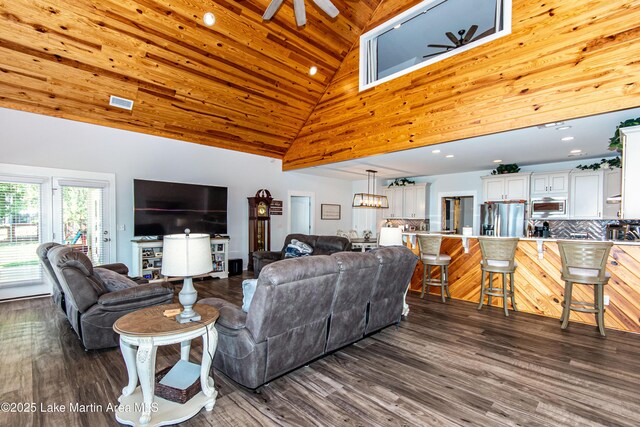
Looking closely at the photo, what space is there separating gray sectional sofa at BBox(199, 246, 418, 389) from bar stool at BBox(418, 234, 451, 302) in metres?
2.15

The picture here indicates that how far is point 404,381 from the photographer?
8.57ft

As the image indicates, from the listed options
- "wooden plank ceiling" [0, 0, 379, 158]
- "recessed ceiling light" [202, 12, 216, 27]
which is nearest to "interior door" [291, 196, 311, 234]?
"wooden plank ceiling" [0, 0, 379, 158]

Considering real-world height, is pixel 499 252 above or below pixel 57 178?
below

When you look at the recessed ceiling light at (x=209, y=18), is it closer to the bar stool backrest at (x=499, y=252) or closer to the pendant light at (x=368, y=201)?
the pendant light at (x=368, y=201)

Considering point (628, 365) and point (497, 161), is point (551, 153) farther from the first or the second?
point (628, 365)

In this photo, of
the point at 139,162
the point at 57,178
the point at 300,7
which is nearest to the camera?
the point at 300,7

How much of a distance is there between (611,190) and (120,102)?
29.8 ft

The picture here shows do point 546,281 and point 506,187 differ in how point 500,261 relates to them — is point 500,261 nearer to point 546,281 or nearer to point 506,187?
point 546,281

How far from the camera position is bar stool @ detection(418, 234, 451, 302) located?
5.05 meters

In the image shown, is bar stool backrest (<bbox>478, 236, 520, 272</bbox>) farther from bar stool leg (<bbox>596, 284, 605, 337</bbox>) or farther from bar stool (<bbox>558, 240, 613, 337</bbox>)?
bar stool leg (<bbox>596, 284, 605, 337</bbox>)

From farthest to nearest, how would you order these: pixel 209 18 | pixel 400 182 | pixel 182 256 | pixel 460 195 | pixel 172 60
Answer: pixel 400 182 < pixel 460 195 < pixel 172 60 < pixel 209 18 < pixel 182 256

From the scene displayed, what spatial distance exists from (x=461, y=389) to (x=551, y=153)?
5.26m

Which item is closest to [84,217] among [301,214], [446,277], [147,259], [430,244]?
[147,259]

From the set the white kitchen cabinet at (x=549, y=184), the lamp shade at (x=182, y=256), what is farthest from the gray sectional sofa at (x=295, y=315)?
the white kitchen cabinet at (x=549, y=184)
